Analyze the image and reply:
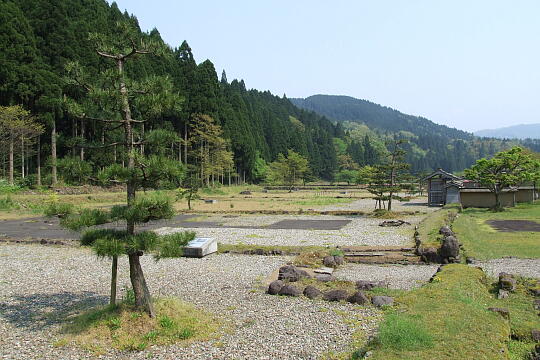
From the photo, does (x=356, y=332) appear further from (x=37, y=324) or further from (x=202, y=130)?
(x=202, y=130)

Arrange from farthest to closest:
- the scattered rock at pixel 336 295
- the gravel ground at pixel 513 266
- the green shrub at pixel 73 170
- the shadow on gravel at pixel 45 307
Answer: the gravel ground at pixel 513 266
the scattered rock at pixel 336 295
the shadow on gravel at pixel 45 307
the green shrub at pixel 73 170

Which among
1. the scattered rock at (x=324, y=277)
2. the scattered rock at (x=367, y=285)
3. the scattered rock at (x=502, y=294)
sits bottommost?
the scattered rock at (x=324, y=277)

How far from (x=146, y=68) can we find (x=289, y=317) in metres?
35.6

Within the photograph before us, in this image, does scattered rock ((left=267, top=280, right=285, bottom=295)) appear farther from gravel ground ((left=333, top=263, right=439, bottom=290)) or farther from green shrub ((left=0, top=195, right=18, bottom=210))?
green shrub ((left=0, top=195, right=18, bottom=210))

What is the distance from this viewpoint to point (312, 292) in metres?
7.87

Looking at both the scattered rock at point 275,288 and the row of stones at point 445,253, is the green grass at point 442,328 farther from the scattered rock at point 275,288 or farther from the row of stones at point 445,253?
the row of stones at point 445,253

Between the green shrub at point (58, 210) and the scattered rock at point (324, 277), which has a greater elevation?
the green shrub at point (58, 210)

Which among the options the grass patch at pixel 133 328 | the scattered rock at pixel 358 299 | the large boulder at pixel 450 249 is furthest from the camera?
the large boulder at pixel 450 249

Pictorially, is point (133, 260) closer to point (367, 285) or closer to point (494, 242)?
point (367, 285)

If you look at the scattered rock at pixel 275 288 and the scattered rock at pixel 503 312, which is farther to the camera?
the scattered rock at pixel 275 288

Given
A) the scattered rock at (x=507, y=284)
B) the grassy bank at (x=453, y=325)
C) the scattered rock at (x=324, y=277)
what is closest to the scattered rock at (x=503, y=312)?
the grassy bank at (x=453, y=325)

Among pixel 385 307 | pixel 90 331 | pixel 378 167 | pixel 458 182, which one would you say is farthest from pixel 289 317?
pixel 458 182

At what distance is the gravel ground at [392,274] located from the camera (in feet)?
30.7

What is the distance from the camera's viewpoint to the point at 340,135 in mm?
112250
